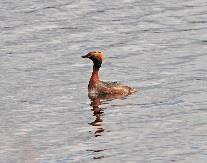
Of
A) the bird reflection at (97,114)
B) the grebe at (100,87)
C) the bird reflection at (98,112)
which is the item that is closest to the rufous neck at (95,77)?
the grebe at (100,87)

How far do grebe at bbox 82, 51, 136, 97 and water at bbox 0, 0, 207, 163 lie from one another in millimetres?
455

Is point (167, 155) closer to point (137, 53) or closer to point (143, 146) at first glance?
point (143, 146)

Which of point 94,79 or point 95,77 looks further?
point 95,77

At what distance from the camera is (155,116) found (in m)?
34.4

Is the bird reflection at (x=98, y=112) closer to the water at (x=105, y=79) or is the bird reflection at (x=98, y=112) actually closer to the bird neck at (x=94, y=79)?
the water at (x=105, y=79)

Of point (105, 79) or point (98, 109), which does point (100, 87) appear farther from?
point (98, 109)

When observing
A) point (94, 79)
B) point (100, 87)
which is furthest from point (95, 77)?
point (100, 87)

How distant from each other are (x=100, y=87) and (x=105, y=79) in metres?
2.66

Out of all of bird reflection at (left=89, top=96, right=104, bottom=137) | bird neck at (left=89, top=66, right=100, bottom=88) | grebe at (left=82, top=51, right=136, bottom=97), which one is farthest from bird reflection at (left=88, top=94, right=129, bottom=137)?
bird neck at (left=89, top=66, right=100, bottom=88)

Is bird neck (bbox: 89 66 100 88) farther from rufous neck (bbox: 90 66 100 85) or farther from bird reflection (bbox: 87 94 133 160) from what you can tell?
bird reflection (bbox: 87 94 133 160)

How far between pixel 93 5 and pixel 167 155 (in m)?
30.1

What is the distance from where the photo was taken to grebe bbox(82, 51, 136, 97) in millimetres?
38844

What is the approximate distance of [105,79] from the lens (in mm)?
42688

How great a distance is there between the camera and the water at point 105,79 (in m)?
30.2
